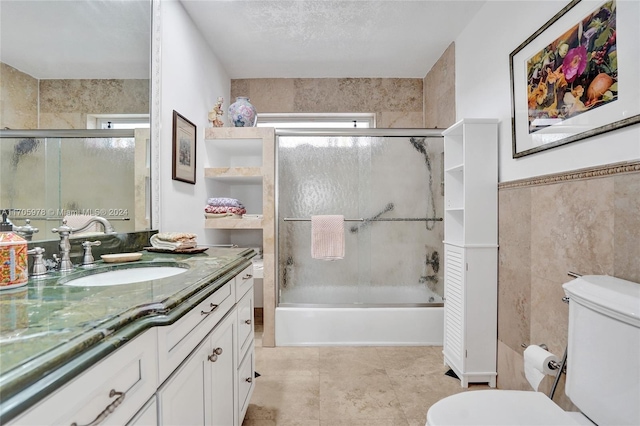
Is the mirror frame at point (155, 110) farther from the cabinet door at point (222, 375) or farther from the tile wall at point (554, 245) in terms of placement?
the tile wall at point (554, 245)

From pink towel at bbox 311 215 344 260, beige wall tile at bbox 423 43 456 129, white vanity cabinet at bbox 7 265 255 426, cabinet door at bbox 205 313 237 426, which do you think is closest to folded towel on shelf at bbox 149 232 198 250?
white vanity cabinet at bbox 7 265 255 426

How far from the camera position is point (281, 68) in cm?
299

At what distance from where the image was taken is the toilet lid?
932 millimetres

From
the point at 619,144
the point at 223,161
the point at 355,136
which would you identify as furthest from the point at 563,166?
the point at 223,161

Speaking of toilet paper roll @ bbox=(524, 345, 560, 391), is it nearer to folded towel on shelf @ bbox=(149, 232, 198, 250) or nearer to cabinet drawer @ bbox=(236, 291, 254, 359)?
cabinet drawer @ bbox=(236, 291, 254, 359)

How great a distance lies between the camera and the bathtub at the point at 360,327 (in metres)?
2.49

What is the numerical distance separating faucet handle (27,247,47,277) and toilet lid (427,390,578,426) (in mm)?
1333

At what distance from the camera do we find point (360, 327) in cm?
250

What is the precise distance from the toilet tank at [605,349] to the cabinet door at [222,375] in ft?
4.00

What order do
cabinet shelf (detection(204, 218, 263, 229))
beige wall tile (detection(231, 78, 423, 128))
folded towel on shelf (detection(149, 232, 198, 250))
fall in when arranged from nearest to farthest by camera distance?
folded towel on shelf (detection(149, 232, 198, 250)) → cabinet shelf (detection(204, 218, 263, 229)) → beige wall tile (detection(231, 78, 423, 128))

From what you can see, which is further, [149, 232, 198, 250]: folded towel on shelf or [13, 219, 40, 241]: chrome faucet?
[149, 232, 198, 250]: folded towel on shelf

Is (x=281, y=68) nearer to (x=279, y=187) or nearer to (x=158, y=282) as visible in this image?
(x=279, y=187)

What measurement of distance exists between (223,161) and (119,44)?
1507 mm

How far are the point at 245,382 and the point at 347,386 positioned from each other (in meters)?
0.74
